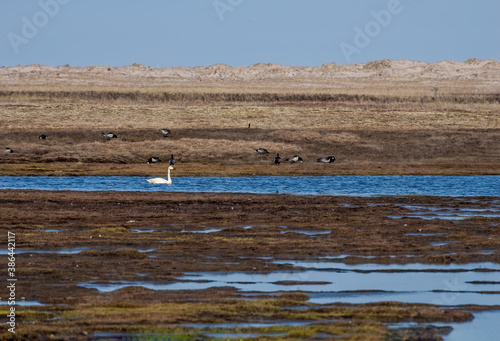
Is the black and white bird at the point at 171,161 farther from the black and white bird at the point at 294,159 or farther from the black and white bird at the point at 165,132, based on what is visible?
the black and white bird at the point at 165,132

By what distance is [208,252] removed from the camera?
65.8 feet

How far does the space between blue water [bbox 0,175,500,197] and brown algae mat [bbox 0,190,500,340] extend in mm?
2906

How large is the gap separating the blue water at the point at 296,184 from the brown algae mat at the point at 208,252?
291cm

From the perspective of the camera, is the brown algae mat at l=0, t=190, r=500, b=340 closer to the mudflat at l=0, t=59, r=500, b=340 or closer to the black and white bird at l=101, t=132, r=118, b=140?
the mudflat at l=0, t=59, r=500, b=340

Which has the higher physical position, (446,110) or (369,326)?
(446,110)

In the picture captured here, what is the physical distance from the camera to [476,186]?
3825 cm

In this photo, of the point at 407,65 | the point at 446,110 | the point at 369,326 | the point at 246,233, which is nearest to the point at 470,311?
the point at 369,326

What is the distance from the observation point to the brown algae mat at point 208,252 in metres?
13.1

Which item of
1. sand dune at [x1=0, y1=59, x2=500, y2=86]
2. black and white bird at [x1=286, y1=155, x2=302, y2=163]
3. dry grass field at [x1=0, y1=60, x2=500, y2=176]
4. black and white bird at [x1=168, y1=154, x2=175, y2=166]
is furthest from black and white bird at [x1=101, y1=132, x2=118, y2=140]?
sand dune at [x1=0, y1=59, x2=500, y2=86]

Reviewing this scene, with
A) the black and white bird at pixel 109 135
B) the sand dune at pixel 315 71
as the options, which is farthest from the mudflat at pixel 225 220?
the sand dune at pixel 315 71

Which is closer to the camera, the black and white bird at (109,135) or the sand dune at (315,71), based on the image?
the black and white bird at (109,135)

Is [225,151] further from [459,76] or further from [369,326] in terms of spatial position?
[459,76]

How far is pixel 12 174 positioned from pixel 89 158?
6.66 m

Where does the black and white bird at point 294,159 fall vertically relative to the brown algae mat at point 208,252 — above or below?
above
